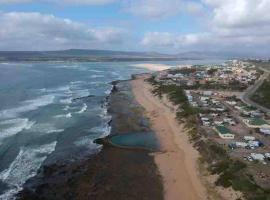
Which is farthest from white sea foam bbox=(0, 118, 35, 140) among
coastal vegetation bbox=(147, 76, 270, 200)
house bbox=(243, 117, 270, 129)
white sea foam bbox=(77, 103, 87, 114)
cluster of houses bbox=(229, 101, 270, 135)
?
cluster of houses bbox=(229, 101, 270, 135)

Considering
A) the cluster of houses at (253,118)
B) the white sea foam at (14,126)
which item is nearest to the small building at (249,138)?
the cluster of houses at (253,118)

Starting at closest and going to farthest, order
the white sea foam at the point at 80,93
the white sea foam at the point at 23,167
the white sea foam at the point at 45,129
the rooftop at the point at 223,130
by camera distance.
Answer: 1. the white sea foam at the point at 23,167
2. the rooftop at the point at 223,130
3. the white sea foam at the point at 45,129
4. the white sea foam at the point at 80,93

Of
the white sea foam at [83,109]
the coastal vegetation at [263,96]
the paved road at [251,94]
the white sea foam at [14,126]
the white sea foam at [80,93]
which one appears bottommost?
the white sea foam at [80,93]

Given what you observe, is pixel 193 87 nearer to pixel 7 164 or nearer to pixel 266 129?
pixel 266 129

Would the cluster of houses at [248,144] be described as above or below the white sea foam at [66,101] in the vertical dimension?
above

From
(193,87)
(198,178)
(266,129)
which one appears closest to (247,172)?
(198,178)

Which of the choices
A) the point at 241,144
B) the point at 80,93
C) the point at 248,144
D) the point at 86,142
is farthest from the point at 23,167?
the point at 80,93

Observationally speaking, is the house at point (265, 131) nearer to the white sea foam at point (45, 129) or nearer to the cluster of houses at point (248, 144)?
the cluster of houses at point (248, 144)

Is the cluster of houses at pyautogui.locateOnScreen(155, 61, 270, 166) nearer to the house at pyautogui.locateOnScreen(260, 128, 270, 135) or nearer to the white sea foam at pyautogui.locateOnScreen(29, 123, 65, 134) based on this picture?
the house at pyautogui.locateOnScreen(260, 128, 270, 135)
